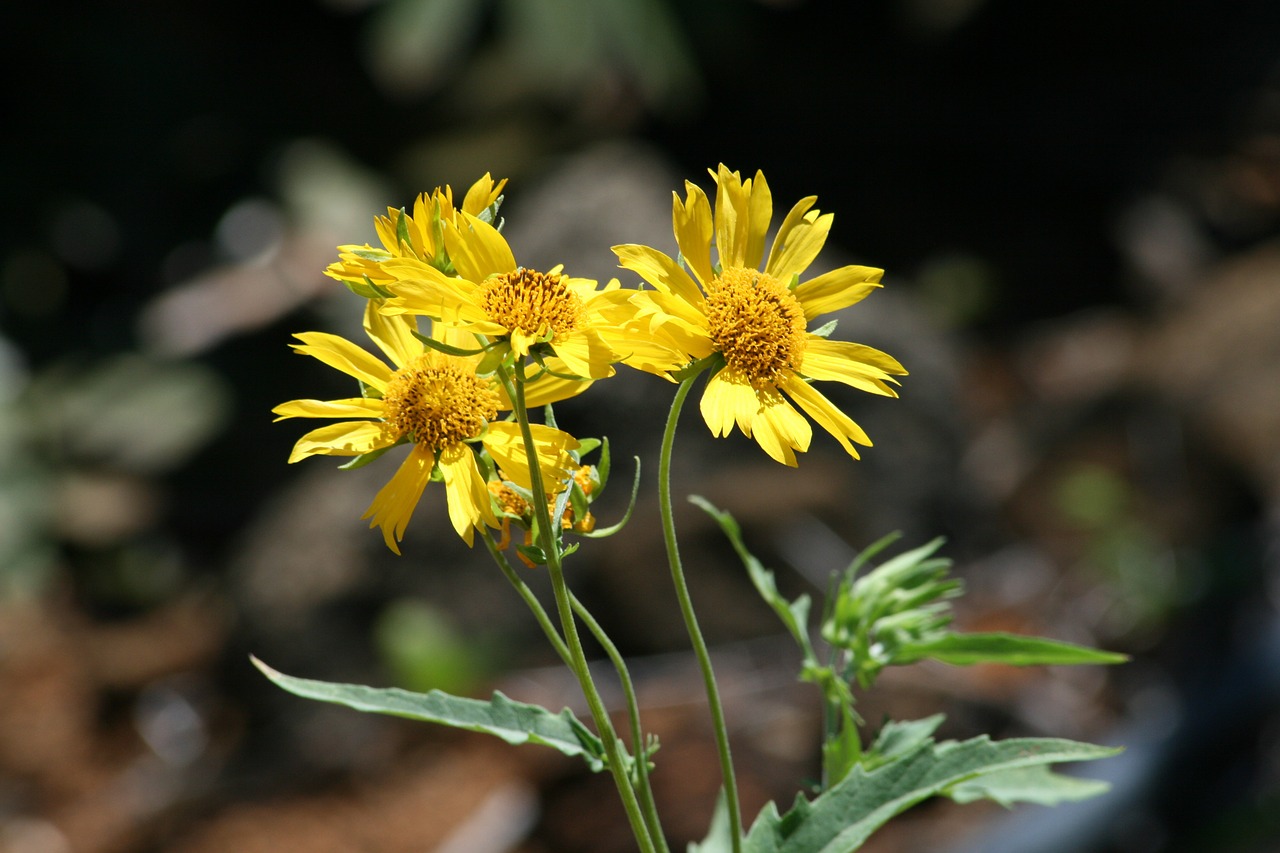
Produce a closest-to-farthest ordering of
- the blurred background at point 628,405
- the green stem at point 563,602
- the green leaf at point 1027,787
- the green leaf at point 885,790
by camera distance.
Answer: the green stem at point 563,602 → the green leaf at point 885,790 → the green leaf at point 1027,787 → the blurred background at point 628,405

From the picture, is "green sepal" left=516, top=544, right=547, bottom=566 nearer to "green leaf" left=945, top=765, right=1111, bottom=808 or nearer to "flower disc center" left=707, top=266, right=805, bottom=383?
"flower disc center" left=707, top=266, right=805, bottom=383

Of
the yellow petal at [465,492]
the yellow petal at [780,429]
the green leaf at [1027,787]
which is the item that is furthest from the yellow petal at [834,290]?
the green leaf at [1027,787]

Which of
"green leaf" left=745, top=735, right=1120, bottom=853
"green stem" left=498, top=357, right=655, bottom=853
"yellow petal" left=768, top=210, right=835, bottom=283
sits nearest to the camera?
"green stem" left=498, top=357, right=655, bottom=853

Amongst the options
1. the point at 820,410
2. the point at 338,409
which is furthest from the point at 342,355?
the point at 820,410

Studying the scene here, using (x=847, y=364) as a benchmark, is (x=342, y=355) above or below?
above

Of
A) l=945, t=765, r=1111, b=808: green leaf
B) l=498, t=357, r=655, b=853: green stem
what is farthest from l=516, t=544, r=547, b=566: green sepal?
l=945, t=765, r=1111, b=808: green leaf

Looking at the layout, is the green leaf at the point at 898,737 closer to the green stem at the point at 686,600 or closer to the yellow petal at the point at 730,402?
the green stem at the point at 686,600

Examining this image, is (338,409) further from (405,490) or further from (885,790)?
(885,790)
